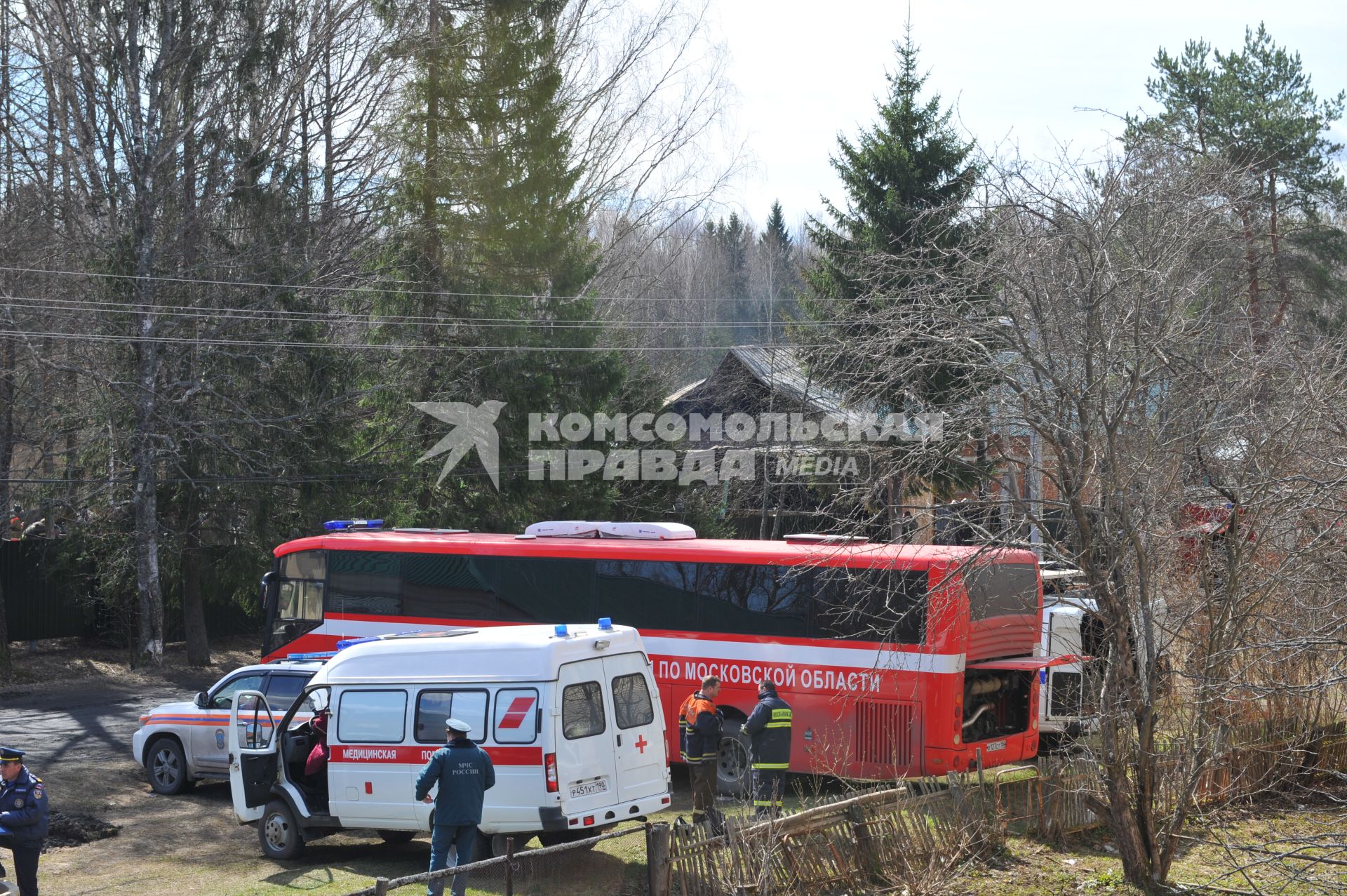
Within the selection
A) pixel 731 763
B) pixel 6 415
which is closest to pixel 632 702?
pixel 731 763

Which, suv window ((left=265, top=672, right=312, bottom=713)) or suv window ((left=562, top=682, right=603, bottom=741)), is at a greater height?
suv window ((left=562, top=682, right=603, bottom=741))

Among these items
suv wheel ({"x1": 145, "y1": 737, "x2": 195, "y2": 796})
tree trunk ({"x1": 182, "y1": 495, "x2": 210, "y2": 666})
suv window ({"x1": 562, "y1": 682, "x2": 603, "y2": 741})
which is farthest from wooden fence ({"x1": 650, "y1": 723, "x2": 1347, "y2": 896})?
tree trunk ({"x1": 182, "y1": 495, "x2": 210, "y2": 666})

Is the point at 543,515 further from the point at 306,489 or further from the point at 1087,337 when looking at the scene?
the point at 1087,337

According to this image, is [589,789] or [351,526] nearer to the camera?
[589,789]

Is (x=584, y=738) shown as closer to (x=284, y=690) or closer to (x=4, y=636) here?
(x=284, y=690)

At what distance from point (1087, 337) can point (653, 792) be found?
19.5ft

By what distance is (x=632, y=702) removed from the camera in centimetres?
1144

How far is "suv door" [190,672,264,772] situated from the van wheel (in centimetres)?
252

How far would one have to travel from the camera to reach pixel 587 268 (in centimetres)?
3084

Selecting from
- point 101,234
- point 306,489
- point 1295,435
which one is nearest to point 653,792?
point 1295,435

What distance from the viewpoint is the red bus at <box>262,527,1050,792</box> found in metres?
13.9

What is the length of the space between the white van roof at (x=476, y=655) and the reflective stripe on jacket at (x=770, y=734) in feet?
5.18

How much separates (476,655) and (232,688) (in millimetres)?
4767

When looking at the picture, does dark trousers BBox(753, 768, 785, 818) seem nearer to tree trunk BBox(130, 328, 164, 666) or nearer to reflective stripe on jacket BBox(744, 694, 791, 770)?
reflective stripe on jacket BBox(744, 694, 791, 770)
